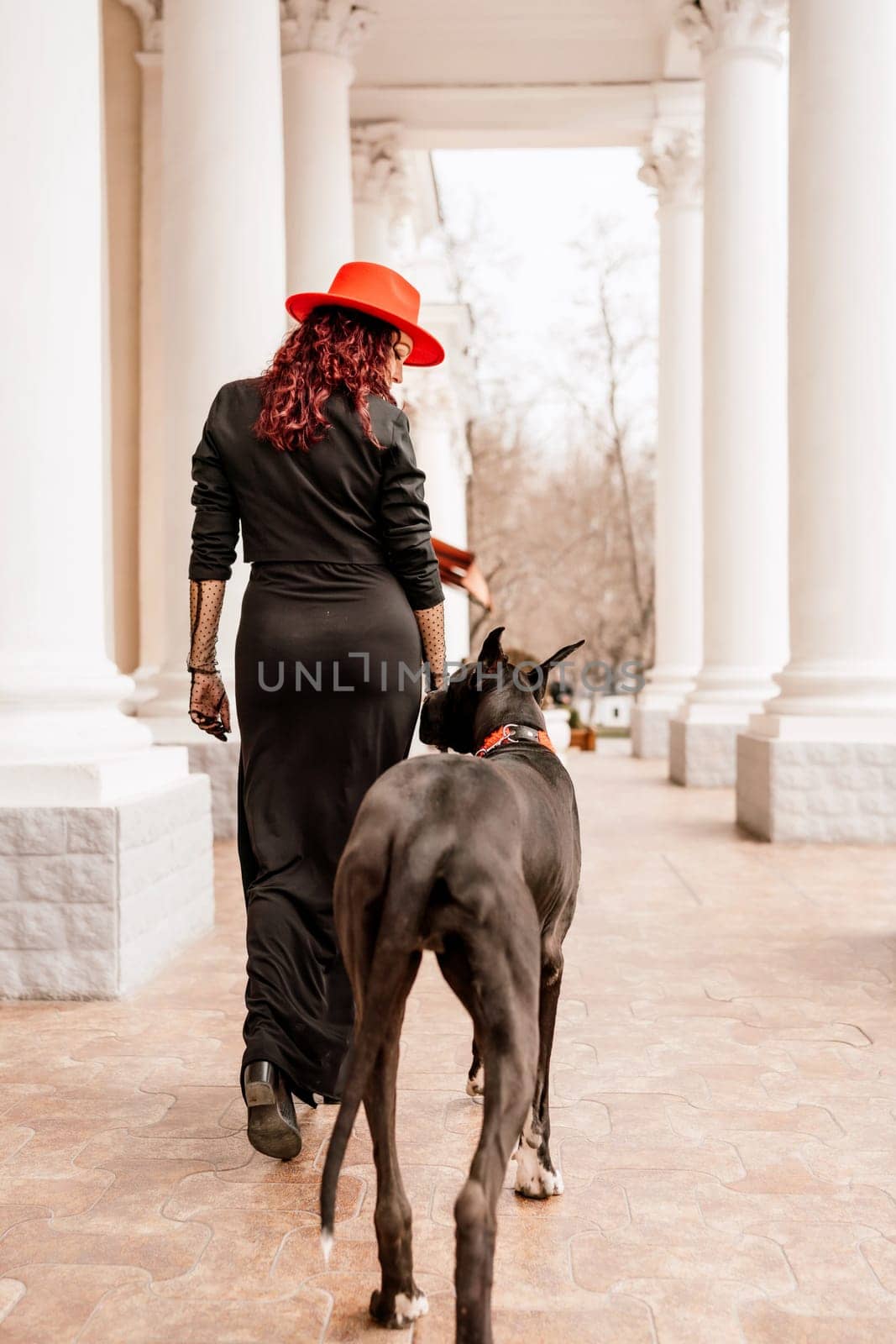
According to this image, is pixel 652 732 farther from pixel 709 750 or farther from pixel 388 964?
pixel 388 964

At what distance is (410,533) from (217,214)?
6.33 meters

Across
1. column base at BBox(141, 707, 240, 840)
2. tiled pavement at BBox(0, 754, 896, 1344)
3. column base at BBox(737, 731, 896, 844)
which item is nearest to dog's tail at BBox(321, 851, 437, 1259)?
tiled pavement at BBox(0, 754, 896, 1344)

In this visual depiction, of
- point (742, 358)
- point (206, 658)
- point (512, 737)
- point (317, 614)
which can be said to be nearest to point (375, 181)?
point (742, 358)

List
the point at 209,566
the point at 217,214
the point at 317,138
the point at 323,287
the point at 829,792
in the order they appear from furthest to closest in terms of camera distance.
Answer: the point at 317,138 < the point at 323,287 < the point at 829,792 < the point at 217,214 < the point at 209,566

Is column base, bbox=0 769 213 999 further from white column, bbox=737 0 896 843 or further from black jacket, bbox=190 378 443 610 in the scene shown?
white column, bbox=737 0 896 843

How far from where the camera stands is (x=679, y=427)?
2094 cm

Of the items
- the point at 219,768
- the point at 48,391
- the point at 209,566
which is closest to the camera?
the point at 209,566

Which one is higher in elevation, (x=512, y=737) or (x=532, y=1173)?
(x=512, y=737)

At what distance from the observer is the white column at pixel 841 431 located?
398 inches

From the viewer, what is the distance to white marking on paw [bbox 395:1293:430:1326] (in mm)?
2994

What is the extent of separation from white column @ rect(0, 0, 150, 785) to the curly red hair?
2.26 metres

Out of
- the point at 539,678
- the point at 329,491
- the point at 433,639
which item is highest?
the point at 329,491

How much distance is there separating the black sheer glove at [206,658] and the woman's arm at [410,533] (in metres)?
0.63

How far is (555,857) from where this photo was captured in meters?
3.29
